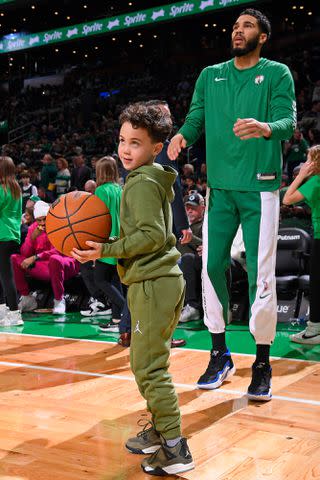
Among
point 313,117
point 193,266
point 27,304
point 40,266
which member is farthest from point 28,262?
point 313,117

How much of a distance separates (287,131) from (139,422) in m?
1.64

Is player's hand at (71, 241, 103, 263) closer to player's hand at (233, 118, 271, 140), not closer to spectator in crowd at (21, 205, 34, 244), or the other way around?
player's hand at (233, 118, 271, 140)

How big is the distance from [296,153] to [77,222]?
808 cm

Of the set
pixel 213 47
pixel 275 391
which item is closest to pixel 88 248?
pixel 275 391

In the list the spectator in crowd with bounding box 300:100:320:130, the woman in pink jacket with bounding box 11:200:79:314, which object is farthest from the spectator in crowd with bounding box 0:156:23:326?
the spectator in crowd with bounding box 300:100:320:130

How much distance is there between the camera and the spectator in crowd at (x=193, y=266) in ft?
19.8

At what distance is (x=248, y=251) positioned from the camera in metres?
3.53

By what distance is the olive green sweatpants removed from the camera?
238cm

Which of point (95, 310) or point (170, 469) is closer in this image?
point (170, 469)

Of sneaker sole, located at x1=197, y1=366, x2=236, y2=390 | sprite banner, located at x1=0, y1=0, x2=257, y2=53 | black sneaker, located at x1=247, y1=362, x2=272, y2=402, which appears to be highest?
sprite banner, located at x1=0, y1=0, x2=257, y2=53

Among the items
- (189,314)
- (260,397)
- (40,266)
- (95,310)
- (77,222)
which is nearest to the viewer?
(77,222)

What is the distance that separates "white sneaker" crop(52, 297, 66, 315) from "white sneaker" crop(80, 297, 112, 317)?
21cm

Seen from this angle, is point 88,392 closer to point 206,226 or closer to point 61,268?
point 206,226

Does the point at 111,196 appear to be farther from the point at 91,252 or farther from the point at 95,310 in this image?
the point at 91,252
